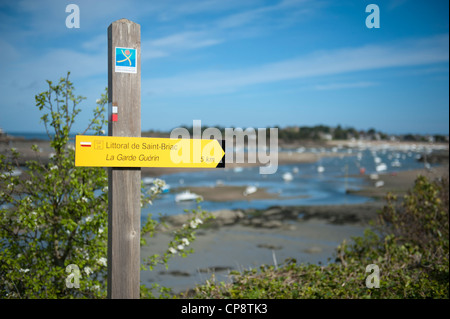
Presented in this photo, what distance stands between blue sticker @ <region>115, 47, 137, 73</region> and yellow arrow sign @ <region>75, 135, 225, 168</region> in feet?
2.04

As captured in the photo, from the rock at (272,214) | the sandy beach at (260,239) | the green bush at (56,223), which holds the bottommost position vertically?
the sandy beach at (260,239)

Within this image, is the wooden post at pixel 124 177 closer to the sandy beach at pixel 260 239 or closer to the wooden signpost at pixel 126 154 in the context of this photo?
the wooden signpost at pixel 126 154

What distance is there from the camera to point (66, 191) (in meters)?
5.39

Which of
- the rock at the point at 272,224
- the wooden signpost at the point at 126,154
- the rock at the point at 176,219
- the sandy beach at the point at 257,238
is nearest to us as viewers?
the wooden signpost at the point at 126,154

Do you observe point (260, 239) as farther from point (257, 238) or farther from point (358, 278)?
point (358, 278)

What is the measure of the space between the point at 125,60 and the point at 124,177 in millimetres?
1030

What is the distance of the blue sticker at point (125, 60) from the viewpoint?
356 centimetres

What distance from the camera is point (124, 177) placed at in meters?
3.55

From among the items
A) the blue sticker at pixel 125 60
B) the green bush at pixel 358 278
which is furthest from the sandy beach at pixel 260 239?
the blue sticker at pixel 125 60

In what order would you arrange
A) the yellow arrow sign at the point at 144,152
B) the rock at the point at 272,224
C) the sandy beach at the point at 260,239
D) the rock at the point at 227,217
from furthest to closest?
the rock at the point at 227,217 < the rock at the point at 272,224 < the sandy beach at the point at 260,239 < the yellow arrow sign at the point at 144,152

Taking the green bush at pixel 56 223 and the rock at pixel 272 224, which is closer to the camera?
the green bush at pixel 56 223

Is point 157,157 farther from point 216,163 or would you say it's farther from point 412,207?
point 412,207
